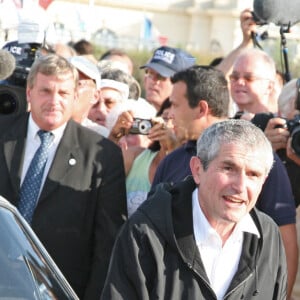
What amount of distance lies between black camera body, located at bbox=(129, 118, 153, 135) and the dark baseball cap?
2.37m

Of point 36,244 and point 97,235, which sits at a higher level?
point 36,244

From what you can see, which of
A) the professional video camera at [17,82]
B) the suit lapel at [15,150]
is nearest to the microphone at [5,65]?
the suit lapel at [15,150]

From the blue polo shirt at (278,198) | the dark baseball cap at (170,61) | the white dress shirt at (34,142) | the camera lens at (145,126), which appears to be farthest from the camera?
the dark baseball cap at (170,61)

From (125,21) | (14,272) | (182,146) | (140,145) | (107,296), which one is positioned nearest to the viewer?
(14,272)

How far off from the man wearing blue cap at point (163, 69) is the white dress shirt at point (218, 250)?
14.6ft

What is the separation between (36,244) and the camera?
4.66 metres

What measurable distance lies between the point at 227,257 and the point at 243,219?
6.8 inches

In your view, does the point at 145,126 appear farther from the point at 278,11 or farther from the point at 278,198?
the point at 278,198

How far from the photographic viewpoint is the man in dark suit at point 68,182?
661cm

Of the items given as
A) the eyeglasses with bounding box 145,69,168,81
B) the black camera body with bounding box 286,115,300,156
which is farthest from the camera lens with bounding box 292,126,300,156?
the eyeglasses with bounding box 145,69,168,81

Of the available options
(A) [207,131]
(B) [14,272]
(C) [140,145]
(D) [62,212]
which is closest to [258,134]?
(A) [207,131]

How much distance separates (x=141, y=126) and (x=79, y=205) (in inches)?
29.6

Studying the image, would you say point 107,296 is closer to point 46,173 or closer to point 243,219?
point 243,219

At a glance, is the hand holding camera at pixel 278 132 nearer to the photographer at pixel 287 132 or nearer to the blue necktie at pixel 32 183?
the photographer at pixel 287 132
